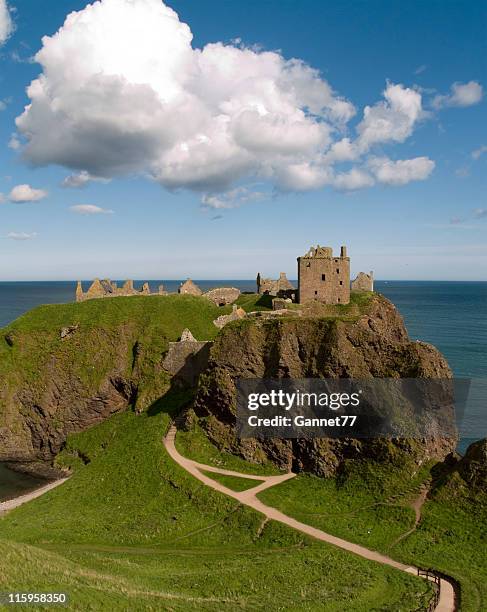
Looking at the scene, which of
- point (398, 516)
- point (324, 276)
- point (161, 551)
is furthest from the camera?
point (324, 276)

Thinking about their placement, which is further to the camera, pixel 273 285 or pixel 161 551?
pixel 273 285

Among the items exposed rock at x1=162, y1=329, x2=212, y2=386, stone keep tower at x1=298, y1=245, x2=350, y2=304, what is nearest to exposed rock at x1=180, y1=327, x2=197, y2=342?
exposed rock at x1=162, y1=329, x2=212, y2=386

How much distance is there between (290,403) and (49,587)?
89.6 feet

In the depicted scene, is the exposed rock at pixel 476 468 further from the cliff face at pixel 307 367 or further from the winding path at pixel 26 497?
the winding path at pixel 26 497

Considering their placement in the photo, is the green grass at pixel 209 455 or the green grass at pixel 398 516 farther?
the green grass at pixel 209 455

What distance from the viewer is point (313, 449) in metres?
40.8

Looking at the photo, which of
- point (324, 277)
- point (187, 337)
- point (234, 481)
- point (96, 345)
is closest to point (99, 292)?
point (96, 345)

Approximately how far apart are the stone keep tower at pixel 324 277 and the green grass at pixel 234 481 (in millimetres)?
33548

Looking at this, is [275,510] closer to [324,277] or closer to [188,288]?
[324,277]

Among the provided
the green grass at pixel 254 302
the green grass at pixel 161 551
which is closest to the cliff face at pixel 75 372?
the green grass at pixel 161 551

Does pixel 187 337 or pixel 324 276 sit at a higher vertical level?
pixel 324 276

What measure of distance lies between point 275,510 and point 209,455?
A: 9.95 m

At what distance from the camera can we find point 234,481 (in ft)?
131

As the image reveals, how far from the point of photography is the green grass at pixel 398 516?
28353 millimetres
